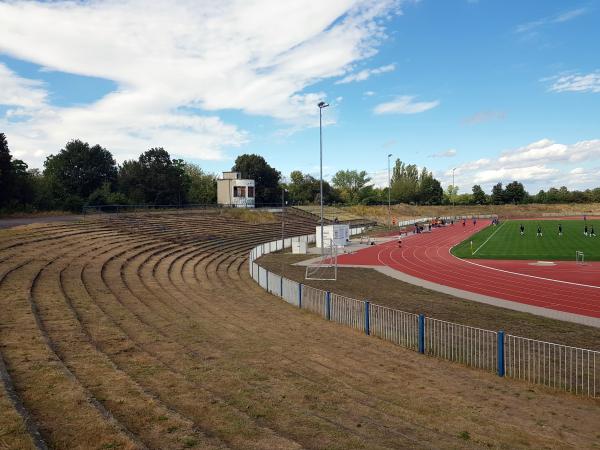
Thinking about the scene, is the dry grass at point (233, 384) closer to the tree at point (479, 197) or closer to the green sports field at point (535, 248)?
the green sports field at point (535, 248)

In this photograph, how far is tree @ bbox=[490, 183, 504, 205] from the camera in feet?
494

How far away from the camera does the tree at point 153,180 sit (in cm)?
7400

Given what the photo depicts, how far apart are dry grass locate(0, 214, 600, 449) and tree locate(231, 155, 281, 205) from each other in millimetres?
83838

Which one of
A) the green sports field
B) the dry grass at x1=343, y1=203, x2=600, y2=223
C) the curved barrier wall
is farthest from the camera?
the dry grass at x1=343, y1=203, x2=600, y2=223

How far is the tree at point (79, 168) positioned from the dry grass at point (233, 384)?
54.6 meters

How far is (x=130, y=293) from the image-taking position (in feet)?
62.8

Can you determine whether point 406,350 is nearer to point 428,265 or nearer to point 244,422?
point 244,422

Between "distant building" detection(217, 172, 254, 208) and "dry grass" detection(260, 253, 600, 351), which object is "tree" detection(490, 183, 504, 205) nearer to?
"distant building" detection(217, 172, 254, 208)

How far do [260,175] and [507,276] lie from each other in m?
79.3

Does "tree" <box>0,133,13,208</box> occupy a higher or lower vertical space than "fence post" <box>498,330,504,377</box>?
higher

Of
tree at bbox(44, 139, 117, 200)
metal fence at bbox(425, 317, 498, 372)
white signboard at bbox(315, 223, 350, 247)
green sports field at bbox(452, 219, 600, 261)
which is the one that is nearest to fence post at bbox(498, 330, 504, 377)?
metal fence at bbox(425, 317, 498, 372)

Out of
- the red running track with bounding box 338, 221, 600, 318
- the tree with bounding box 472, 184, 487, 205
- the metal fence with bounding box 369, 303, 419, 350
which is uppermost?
the tree with bounding box 472, 184, 487, 205

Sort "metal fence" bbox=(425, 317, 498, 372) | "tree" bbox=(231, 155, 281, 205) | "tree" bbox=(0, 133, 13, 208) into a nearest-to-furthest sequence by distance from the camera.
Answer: "metal fence" bbox=(425, 317, 498, 372) → "tree" bbox=(0, 133, 13, 208) → "tree" bbox=(231, 155, 281, 205)

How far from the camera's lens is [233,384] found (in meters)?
9.30
